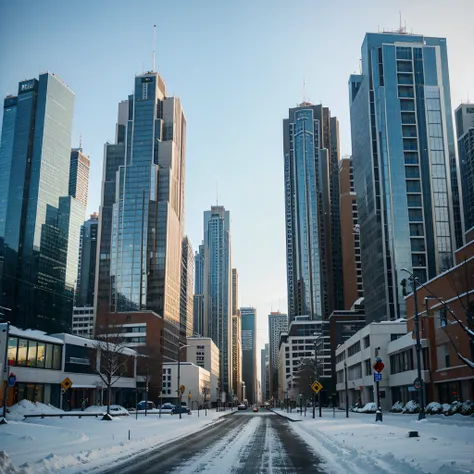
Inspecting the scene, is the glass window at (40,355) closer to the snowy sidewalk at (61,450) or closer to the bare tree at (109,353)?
the bare tree at (109,353)

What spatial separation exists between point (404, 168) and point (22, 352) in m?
98.6

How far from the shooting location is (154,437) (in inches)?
1222

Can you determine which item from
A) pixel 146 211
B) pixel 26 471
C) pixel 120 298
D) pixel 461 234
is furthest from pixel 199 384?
pixel 26 471

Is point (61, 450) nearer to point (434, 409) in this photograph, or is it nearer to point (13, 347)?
point (434, 409)

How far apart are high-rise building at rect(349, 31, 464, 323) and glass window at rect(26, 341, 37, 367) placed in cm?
8298

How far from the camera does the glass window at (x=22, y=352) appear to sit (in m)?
67.8

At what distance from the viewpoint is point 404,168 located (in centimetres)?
13250

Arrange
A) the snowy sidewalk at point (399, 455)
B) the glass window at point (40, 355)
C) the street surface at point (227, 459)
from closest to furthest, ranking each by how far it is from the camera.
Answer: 1. the snowy sidewalk at point (399, 455)
2. the street surface at point (227, 459)
3. the glass window at point (40, 355)

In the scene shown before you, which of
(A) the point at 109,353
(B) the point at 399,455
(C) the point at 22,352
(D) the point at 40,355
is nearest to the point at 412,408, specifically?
(A) the point at 109,353

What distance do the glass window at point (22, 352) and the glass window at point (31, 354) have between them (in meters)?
0.93

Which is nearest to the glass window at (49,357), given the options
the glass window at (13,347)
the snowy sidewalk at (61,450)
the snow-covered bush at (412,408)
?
the glass window at (13,347)

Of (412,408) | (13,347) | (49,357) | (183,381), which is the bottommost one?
(412,408)

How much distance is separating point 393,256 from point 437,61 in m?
52.5

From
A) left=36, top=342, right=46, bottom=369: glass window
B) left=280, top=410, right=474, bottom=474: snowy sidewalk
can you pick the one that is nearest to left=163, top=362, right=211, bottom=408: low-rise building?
left=36, top=342, right=46, bottom=369: glass window
